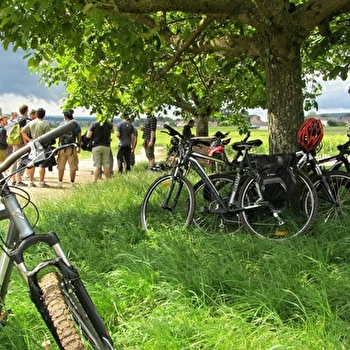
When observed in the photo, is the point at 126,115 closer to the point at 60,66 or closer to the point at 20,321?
the point at 60,66

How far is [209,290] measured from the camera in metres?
3.27

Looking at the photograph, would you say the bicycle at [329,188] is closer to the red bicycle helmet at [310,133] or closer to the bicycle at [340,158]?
the red bicycle helmet at [310,133]

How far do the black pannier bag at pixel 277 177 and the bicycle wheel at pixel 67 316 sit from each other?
3.01 meters

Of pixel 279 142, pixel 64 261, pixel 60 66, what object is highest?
pixel 60 66

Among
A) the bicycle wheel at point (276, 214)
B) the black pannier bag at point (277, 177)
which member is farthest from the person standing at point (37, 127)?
the black pannier bag at point (277, 177)

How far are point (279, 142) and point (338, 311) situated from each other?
8.70 ft

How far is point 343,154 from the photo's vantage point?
17.9 feet

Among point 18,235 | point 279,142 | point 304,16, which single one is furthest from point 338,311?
point 304,16

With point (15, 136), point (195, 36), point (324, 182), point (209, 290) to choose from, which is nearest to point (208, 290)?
point (209, 290)

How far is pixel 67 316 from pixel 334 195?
3803 mm

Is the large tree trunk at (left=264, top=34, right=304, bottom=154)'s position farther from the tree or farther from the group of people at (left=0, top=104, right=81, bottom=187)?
the group of people at (left=0, top=104, right=81, bottom=187)

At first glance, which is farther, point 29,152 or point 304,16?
point 304,16

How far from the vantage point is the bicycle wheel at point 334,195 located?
495 centimetres

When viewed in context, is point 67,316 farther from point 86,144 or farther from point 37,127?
point 86,144
